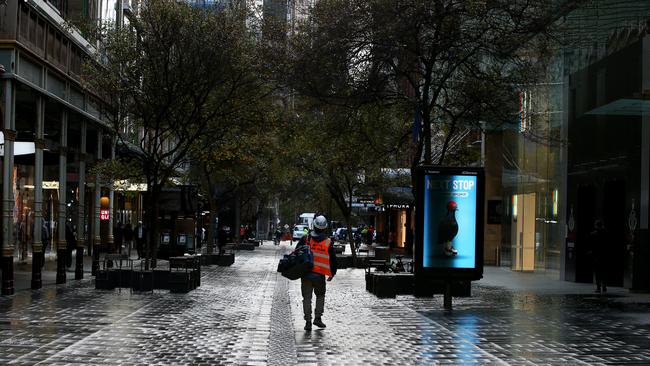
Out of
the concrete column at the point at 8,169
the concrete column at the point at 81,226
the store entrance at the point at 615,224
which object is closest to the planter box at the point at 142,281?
the concrete column at the point at 8,169

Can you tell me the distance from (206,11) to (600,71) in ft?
35.5

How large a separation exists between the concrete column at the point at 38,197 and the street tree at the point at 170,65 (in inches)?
78.3

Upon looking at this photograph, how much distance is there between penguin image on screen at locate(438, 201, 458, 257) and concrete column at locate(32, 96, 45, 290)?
9153 millimetres

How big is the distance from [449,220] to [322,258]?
13.9 ft

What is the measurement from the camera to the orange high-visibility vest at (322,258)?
14.1m

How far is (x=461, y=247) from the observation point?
57.5ft

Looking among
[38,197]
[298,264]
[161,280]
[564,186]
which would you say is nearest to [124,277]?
[161,280]

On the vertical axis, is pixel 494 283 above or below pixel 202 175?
below

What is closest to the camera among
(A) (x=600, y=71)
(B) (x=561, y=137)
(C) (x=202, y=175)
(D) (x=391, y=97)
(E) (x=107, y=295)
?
(E) (x=107, y=295)

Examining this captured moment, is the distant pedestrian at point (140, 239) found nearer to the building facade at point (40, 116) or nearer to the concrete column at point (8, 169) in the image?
the building facade at point (40, 116)

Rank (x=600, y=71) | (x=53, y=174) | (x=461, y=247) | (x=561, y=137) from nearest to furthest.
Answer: (x=461, y=247)
(x=600, y=71)
(x=561, y=137)
(x=53, y=174)

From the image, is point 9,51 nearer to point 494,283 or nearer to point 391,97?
point 391,97

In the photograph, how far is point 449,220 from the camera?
57.7 feet

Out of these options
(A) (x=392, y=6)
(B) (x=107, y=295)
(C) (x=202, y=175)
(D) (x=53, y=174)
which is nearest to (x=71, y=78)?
(B) (x=107, y=295)
